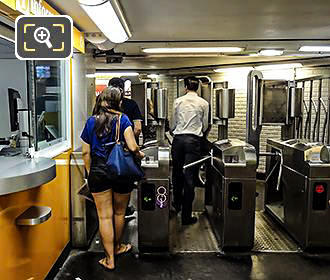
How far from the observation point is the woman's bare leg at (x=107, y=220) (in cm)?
308

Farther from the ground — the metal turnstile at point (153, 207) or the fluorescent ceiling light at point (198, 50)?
the fluorescent ceiling light at point (198, 50)

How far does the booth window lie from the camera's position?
330 centimetres

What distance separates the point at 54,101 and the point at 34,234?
1.46 metres

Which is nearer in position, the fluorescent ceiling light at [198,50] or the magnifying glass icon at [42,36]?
the magnifying glass icon at [42,36]

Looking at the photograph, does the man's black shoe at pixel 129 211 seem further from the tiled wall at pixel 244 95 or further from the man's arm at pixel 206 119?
the tiled wall at pixel 244 95

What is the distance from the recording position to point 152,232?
11.4 ft

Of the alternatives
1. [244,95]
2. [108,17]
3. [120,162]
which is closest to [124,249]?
[120,162]

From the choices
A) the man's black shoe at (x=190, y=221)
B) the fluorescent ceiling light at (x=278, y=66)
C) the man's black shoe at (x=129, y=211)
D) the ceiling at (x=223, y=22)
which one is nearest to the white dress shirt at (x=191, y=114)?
the ceiling at (x=223, y=22)

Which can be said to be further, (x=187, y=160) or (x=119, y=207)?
(x=187, y=160)

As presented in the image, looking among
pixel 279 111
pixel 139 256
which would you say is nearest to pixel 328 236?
pixel 279 111

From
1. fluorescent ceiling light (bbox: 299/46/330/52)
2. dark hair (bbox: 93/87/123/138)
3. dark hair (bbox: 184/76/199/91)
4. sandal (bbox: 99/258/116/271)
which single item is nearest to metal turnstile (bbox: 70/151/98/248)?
sandal (bbox: 99/258/116/271)

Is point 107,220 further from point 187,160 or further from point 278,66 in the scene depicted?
point 278,66

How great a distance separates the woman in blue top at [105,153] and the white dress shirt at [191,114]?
1.21m

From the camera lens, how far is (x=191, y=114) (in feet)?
13.7
